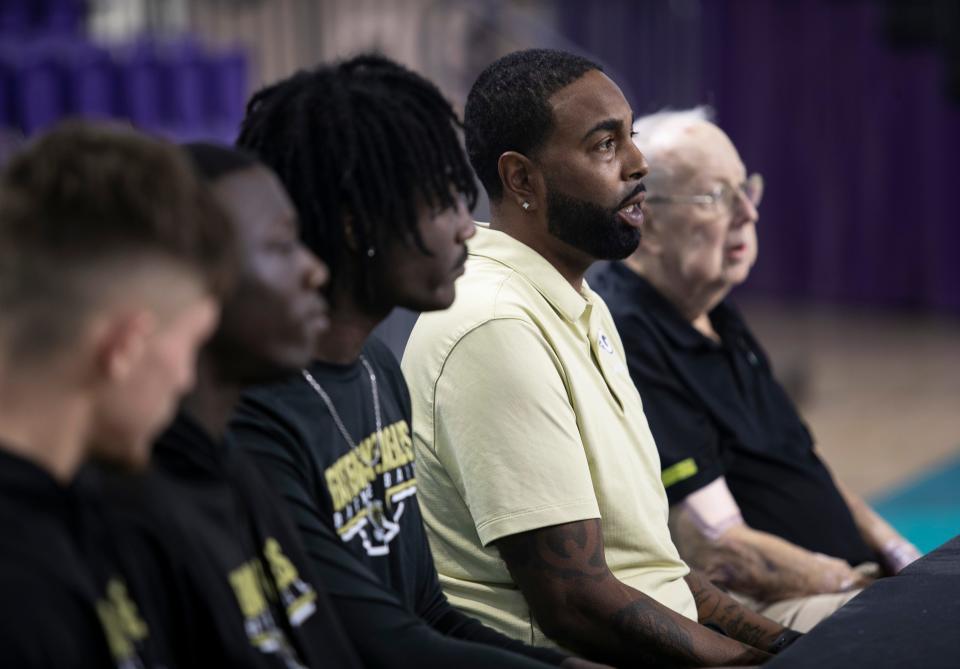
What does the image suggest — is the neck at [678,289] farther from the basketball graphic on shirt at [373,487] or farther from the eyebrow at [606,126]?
the basketball graphic on shirt at [373,487]

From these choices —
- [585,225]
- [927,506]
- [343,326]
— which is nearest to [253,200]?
[343,326]

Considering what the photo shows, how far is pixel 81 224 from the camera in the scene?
109 cm

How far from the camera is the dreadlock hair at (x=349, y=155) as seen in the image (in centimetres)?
166

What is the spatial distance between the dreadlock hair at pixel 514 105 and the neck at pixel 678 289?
54cm

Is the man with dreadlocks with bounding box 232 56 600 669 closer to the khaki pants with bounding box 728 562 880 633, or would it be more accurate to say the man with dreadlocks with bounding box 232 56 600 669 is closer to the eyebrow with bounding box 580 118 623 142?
the eyebrow with bounding box 580 118 623 142

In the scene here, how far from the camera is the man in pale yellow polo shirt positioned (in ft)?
6.15

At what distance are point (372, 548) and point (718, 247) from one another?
4.14 ft

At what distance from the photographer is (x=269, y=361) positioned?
1401 mm

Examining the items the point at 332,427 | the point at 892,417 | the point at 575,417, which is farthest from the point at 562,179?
the point at 892,417

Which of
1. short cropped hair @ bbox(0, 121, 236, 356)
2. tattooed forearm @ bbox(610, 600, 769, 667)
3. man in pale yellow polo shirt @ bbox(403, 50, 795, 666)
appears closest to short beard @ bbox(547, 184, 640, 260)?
man in pale yellow polo shirt @ bbox(403, 50, 795, 666)

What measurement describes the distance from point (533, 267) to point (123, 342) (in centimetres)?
109

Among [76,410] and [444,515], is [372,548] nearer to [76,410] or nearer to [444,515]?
[444,515]

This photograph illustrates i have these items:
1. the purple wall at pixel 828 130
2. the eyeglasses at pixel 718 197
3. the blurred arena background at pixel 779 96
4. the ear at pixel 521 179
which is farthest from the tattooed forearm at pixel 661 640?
the purple wall at pixel 828 130

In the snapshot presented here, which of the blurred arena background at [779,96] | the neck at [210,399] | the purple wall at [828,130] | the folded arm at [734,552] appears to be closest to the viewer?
the neck at [210,399]
